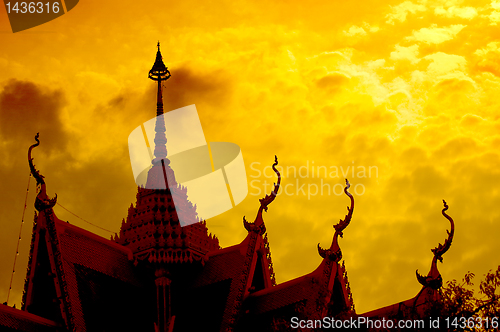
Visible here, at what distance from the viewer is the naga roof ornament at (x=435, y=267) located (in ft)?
78.7

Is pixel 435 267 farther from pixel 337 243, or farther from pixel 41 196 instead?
pixel 41 196

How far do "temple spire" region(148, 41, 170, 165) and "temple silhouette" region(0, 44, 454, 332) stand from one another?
10.4 inches

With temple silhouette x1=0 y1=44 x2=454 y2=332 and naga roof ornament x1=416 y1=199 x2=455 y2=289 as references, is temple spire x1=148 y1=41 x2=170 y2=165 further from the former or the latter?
naga roof ornament x1=416 y1=199 x2=455 y2=289

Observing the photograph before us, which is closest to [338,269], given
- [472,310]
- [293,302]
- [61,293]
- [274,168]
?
[293,302]

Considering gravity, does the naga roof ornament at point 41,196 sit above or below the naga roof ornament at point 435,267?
above

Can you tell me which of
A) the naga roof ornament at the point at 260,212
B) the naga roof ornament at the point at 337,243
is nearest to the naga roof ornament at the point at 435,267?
the naga roof ornament at the point at 337,243

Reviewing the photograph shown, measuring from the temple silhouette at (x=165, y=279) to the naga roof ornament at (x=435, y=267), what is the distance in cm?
3

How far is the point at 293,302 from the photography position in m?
24.9

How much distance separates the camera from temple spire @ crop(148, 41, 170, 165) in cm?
3045

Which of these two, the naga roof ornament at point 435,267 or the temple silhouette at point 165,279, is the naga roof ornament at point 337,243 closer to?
the temple silhouette at point 165,279

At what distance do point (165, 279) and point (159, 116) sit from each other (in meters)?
7.43

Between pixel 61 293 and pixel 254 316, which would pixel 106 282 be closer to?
pixel 61 293

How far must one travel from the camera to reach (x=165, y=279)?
26875mm

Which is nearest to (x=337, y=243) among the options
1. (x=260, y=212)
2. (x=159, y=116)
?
(x=260, y=212)
